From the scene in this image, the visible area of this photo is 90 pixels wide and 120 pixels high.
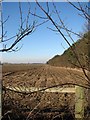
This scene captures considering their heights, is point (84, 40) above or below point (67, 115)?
above

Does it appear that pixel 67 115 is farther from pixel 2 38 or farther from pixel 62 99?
pixel 2 38

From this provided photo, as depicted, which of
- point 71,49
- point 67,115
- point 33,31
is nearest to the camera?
point 71,49

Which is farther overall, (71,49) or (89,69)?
(89,69)

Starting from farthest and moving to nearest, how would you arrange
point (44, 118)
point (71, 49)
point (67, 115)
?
1. point (44, 118)
2. point (67, 115)
3. point (71, 49)

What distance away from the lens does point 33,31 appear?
185 centimetres

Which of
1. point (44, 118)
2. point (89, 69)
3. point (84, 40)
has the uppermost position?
point (84, 40)

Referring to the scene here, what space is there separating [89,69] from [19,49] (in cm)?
79

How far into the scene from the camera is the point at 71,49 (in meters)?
1.10

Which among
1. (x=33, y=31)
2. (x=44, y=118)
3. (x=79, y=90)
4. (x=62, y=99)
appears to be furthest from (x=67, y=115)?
(x=33, y=31)

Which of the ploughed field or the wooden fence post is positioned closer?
the ploughed field

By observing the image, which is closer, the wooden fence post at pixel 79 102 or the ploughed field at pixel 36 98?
the ploughed field at pixel 36 98

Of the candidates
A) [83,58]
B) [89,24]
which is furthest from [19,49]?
[89,24]

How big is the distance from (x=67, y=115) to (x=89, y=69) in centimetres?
210

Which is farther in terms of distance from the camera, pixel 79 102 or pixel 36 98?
pixel 79 102
